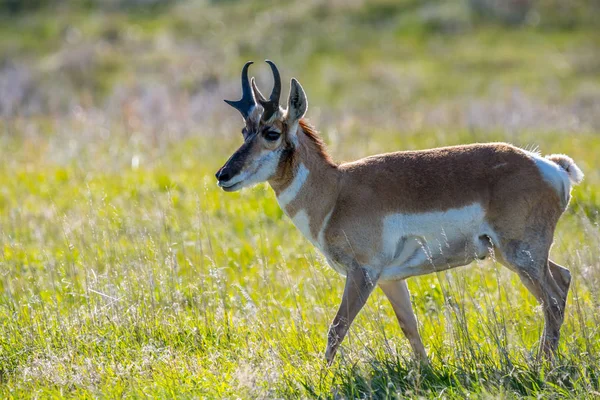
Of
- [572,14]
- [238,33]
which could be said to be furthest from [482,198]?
[572,14]

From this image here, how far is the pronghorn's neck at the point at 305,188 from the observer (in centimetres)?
698

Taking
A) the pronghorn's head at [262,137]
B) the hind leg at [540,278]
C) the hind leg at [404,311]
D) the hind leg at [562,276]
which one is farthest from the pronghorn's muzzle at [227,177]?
the hind leg at [562,276]

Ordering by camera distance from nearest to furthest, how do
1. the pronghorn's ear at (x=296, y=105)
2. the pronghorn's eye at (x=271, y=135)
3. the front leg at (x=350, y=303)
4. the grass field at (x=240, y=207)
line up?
the grass field at (x=240, y=207)
the front leg at (x=350, y=303)
the pronghorn's ear at (x=296, y=105)
the pronghorn's eye at (x=271, y=135)

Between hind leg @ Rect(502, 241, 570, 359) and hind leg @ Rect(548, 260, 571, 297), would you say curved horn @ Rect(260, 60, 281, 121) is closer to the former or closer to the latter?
hind leg @ Rect(502, 241, 570, 359)

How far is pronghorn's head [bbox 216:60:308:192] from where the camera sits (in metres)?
6.71

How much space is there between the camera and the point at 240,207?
11680 millimetres

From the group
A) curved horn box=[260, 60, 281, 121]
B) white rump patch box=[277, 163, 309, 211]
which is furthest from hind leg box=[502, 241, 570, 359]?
curved horn box=[260, 60, 281, 121]

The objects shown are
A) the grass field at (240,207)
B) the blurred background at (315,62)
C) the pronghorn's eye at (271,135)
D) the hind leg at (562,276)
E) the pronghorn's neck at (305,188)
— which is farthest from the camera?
the blurred background at (315,62)

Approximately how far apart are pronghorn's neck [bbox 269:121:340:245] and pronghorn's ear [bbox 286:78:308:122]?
216 mm

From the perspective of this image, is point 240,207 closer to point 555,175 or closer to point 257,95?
point 257,95

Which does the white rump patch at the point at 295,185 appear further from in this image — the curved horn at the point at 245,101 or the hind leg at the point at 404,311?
the hind leg at the point at 404,311

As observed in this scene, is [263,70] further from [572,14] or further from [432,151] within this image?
[432,151]

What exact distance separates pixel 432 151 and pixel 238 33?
92.7 ft

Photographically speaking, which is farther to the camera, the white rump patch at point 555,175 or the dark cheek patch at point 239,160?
the white rump patch at point 555,175
